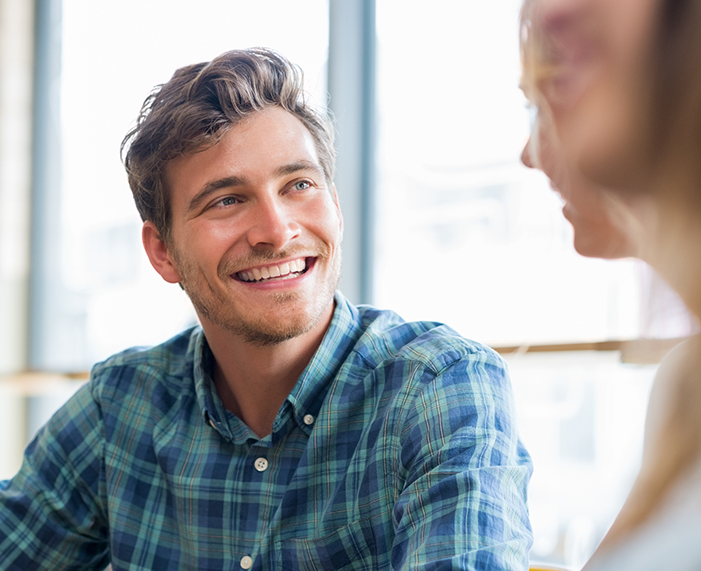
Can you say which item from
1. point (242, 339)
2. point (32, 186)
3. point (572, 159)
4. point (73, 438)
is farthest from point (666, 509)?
point (32, 186)

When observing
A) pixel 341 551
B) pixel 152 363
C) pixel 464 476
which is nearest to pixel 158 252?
pixel 152 363

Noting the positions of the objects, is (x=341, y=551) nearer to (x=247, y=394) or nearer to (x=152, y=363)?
(x=247, y=394)

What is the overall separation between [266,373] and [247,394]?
0.06 m

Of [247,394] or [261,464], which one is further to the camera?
[247,394]

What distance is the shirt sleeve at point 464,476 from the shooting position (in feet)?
2.73

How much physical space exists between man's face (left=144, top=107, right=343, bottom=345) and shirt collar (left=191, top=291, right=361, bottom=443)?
1.8 inches

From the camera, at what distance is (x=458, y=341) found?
1096 millimetres

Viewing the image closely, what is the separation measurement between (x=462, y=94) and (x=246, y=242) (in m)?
1.02

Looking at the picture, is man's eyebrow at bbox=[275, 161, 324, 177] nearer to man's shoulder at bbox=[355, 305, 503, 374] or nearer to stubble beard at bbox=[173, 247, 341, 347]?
stubble beard at bbox=[173, 247, 341, 347]

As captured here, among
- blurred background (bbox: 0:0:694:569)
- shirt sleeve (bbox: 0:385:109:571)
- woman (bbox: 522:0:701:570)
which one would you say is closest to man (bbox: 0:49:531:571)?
shirt sleeve (bbox: 0:385:109:571)

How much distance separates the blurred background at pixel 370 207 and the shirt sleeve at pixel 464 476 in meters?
0.22

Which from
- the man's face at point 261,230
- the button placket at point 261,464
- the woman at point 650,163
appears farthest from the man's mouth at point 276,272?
the woman at point 650,163

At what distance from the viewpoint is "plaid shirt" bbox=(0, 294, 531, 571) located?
0.91 meters

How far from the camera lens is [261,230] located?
4.22ft
